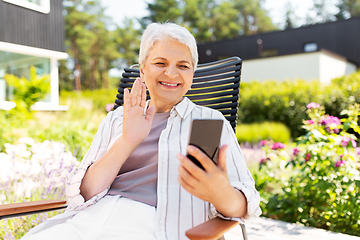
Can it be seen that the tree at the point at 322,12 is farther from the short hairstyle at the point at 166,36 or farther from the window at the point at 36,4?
the short hairstyle at the point at 166,36

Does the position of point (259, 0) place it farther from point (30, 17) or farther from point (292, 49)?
point (30, 17)

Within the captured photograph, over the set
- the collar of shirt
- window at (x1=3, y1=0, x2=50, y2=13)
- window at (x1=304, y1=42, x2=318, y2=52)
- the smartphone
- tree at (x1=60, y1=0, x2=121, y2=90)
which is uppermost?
tree at (x1=60, y1=0, x2=121, y2=90)

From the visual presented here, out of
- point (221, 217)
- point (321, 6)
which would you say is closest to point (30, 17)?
point (221, 217)

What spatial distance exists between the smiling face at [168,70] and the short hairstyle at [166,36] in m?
0.02

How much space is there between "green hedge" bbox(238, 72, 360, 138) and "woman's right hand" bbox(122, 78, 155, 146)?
8736mm

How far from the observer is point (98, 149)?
4.90 ft

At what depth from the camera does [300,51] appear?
48.5ft

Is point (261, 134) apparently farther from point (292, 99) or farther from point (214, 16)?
point (214, 16)

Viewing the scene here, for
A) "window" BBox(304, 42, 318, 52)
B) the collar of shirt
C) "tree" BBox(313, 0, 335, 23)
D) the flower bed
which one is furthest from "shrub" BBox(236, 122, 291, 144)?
"tree" BBox(313, 0, 335, 23)

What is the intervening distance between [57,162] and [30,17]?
325 inches

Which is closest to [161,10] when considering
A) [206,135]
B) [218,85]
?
[218,85]

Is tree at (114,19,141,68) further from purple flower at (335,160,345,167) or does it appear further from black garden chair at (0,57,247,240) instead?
purple flower at (335,160,345,167)

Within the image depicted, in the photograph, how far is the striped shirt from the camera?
4.15ft

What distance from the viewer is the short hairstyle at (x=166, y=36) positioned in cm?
141
